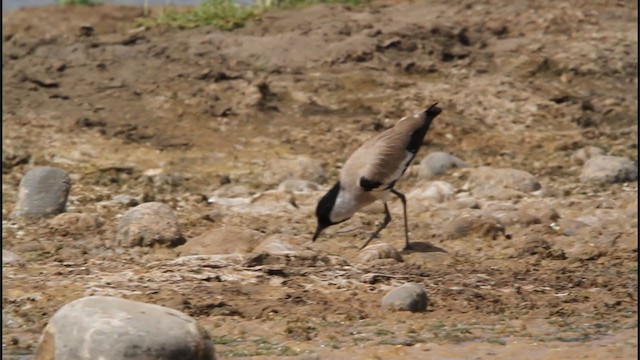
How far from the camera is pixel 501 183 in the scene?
13.4 meters

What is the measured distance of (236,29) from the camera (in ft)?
57.8

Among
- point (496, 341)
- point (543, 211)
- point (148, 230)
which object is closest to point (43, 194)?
point (148, 230)

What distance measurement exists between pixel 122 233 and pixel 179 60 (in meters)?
6.19

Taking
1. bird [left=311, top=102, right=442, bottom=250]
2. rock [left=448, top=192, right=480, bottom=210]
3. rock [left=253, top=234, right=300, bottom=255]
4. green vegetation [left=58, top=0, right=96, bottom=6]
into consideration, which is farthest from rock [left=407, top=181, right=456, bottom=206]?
green vegetation [left=58, top=0, right=96, bottom=6]

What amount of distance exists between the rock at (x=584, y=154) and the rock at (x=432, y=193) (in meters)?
1.75

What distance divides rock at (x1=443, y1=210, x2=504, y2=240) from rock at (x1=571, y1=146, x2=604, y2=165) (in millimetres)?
3365

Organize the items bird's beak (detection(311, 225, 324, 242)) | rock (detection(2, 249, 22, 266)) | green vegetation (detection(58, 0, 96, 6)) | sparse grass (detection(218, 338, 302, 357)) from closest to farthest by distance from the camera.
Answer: sparse grass (detection(218, 338, 302, 357)) < rock (detection(2, 249, 22, 266)) < bird's beak (detection(311, 225, 324, 242)) < green vegetation (detection(58, 0, 96, 6))

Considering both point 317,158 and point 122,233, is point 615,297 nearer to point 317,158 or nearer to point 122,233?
point 122,233

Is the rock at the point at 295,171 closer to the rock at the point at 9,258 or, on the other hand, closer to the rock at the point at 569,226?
the rock at the point at 569,226

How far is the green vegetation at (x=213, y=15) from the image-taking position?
1777 cm

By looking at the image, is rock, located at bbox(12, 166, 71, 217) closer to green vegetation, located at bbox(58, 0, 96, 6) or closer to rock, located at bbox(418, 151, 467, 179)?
rock, located at bbox(418, 151, 467, 179)

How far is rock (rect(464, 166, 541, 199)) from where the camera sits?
1316cm

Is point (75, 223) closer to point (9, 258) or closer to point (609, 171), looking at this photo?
point (9, 258)

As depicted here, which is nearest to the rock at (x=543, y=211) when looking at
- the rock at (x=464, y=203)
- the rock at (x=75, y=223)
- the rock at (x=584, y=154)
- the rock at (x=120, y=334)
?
the rock at (x=464, y=203)
